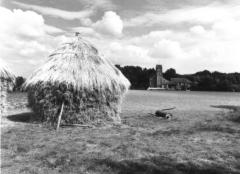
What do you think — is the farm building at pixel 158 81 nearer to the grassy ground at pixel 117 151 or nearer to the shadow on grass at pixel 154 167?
the grassy ground at pixel 117 151

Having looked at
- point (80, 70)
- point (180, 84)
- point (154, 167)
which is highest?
point (80, 70)

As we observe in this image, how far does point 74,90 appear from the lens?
12.3 metres

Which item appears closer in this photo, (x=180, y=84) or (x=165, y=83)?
(x=180, y=84)

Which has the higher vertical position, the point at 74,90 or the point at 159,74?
the point at 159,74

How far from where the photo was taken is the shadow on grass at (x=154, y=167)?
20.0ft

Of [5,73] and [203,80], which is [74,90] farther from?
[203,80]

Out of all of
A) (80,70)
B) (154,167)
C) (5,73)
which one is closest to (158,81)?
(80,70)

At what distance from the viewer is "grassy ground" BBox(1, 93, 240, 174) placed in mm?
6277

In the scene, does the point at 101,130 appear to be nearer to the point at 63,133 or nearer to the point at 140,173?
the point at 63,133

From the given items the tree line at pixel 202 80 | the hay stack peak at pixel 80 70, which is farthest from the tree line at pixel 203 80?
the hay stack peak at pixel 80 70

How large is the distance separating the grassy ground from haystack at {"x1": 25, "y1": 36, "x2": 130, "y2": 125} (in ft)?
3.98

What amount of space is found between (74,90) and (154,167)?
6.79 meters

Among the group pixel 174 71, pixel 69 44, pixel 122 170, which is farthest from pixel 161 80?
pixel 122 170

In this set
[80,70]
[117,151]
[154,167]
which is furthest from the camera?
[80,70]
